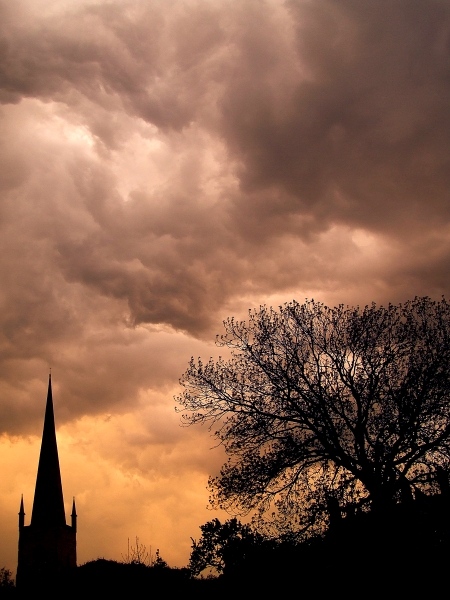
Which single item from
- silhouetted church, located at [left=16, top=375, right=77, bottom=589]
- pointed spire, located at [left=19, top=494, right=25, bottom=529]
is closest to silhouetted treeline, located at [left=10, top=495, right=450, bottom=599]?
silhouetted church, located at [left=16, top=375, right=77, bottom=589]

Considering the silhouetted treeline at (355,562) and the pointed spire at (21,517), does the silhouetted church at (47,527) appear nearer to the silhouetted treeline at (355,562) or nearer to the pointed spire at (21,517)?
the pointed spire at (21,517)

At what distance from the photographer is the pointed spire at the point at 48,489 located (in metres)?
86.2

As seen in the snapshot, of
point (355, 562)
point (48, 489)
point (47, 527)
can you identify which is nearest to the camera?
point (355, 562)

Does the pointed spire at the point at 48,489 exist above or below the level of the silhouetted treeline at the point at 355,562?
above

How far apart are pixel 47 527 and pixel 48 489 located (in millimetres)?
5537

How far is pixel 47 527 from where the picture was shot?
8506 centimetres

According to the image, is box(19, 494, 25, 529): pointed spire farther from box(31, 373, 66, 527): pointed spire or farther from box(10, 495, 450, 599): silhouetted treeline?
box(10, 495, 450, 599): silhouetted treeline

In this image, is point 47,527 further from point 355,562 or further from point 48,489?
point 355,562

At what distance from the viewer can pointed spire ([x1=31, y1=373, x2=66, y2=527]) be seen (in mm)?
86188

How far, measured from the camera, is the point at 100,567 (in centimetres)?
2661

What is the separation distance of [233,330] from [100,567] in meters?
12.9

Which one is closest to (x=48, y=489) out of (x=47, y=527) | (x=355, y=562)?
(x=47, y=527)

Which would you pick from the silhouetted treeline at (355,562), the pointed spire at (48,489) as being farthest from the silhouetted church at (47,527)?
the silhouetted treeline at (355,562)

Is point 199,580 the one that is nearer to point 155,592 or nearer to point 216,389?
point 155,592
